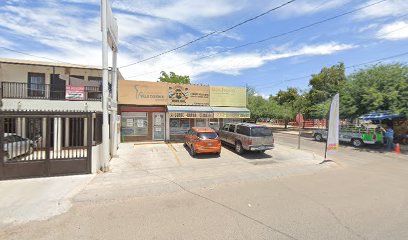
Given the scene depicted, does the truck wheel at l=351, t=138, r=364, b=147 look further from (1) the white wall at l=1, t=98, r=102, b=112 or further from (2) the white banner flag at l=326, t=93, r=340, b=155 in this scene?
(1) the white wall at l=1, t=98, r=102, b=112

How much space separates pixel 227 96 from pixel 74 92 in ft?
40.3

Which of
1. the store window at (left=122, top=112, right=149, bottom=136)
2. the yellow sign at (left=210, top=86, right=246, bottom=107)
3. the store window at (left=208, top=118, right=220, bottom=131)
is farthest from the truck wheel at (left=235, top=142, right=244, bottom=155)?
the store window at (left=122, top=112, right=149, bottom=136)

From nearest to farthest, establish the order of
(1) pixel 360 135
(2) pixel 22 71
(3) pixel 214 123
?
(2) pixel 22 71, (1) pixel 360 135, (3) pixel 214 123

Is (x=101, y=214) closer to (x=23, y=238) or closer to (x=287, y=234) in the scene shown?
(x=23, y=238)

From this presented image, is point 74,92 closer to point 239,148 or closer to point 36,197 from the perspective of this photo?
point 36,197

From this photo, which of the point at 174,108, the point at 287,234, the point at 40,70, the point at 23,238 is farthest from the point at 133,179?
the point at 40,70

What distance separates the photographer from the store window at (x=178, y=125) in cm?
1816

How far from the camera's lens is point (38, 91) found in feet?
52.3

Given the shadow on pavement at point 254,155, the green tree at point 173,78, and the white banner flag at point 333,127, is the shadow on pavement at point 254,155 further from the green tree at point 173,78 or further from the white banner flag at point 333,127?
the green tree at point 173,78

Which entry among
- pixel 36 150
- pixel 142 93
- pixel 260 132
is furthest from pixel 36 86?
pixel 260 132

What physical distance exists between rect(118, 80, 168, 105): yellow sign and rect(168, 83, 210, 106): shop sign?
0.60 m

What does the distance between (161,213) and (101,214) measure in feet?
4.79

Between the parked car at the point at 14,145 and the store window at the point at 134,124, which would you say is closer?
the parked car at the point at 14,145

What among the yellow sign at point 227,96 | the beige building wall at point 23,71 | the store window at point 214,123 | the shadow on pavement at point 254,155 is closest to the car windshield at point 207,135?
the shadow on pavement at point 254,155
